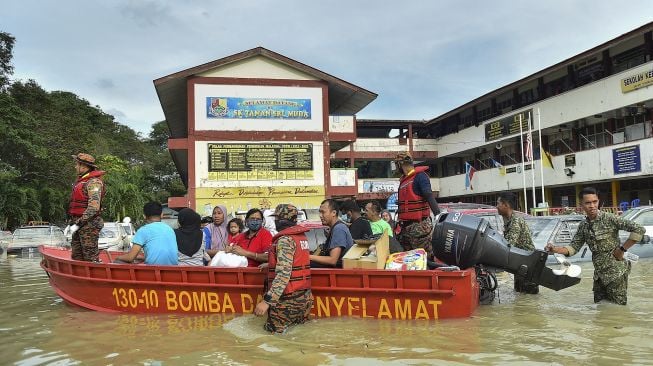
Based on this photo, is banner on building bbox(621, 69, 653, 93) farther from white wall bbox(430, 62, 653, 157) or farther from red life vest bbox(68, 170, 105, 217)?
red life vest bbox(68, 170, 105, 217)

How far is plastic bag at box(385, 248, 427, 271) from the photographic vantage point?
611 centimetres

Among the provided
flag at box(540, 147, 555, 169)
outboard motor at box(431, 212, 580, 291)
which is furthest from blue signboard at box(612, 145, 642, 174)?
outboard motor at box(431, 212, 580, 291)

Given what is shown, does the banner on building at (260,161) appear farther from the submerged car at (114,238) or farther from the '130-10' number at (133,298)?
the '130-10' number at (133,298)

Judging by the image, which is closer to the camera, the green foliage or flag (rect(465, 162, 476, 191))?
the green foliage

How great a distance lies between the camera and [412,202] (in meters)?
6.97

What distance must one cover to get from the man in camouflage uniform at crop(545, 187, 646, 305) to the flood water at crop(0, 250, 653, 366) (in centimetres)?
32

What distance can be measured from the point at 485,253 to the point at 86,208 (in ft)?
17.7

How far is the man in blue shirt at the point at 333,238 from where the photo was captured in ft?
20.5

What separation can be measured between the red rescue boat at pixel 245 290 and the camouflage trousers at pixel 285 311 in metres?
0.56

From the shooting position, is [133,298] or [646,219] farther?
[646,219]

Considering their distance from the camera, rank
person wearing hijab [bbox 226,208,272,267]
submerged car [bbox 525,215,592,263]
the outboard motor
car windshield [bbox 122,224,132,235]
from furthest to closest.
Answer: car windshield [bbox 122,224,132,235] → submerged car [bbox 525,215,592,263] → person wearing hijab [bbox 226,208,272,267] → the outboard motor

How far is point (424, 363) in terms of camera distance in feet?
15.0

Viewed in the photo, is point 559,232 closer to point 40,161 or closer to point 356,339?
point 356,339

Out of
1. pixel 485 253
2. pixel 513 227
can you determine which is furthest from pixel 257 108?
pixel 485 253
